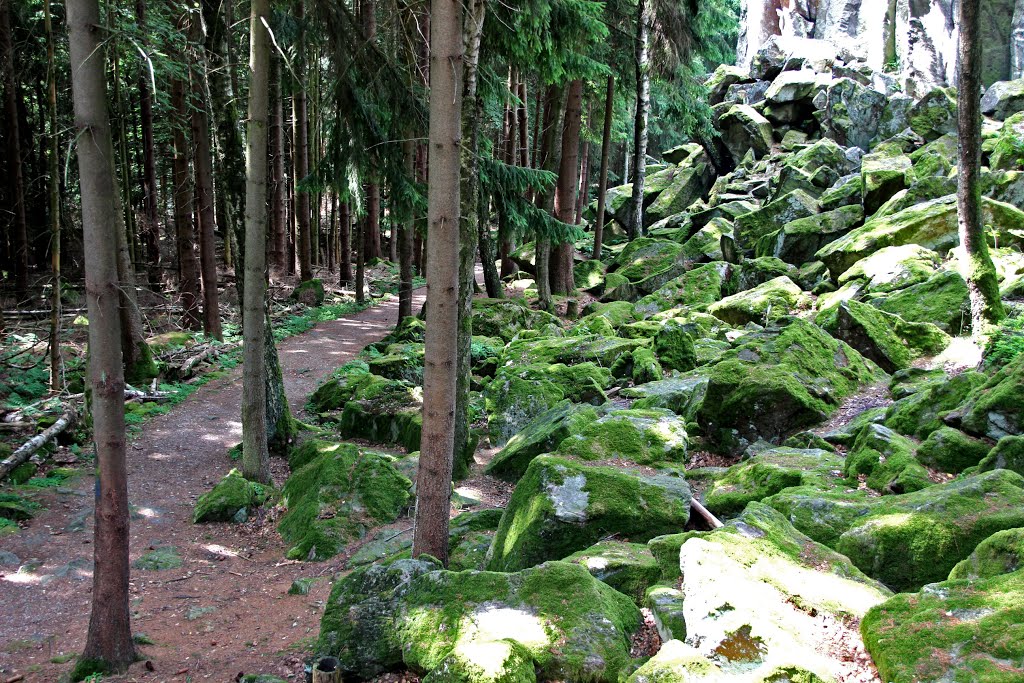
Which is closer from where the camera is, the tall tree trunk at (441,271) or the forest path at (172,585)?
the tall tree trunk at (441,271)

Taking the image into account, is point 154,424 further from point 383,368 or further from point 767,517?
point 767,517

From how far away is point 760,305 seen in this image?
16.3m

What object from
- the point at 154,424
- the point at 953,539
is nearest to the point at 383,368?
the point at 154,424

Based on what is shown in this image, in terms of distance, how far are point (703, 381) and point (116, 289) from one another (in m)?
8.34

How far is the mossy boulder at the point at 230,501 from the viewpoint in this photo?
30.0 ft

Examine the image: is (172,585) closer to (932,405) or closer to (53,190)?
(53,190)

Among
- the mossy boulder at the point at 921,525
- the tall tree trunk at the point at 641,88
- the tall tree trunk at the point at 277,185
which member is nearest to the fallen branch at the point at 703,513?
the mossy boulder at the point at 921,525

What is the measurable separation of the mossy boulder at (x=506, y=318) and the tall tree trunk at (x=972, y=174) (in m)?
8.42

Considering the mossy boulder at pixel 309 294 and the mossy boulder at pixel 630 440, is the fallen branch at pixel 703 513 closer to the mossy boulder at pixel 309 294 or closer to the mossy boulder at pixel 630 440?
the mossy boulder at pixel 630 440

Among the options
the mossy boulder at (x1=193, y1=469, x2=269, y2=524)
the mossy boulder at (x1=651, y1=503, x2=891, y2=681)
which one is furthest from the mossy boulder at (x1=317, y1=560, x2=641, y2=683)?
the mossy boulder at (x1=193, y1=469, x2=269, y2=524)

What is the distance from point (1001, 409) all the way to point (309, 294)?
1927cm

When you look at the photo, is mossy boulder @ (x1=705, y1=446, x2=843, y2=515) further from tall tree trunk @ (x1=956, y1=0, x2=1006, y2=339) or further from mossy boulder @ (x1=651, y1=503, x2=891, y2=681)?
tall tree trunk @ (x1=956, y1=0, x2=1006, y2=339)

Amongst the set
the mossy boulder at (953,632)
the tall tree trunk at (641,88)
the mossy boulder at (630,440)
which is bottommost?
the mossy boulder at (630,440)

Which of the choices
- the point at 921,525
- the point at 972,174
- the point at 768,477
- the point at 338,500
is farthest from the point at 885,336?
the point at 338,500
